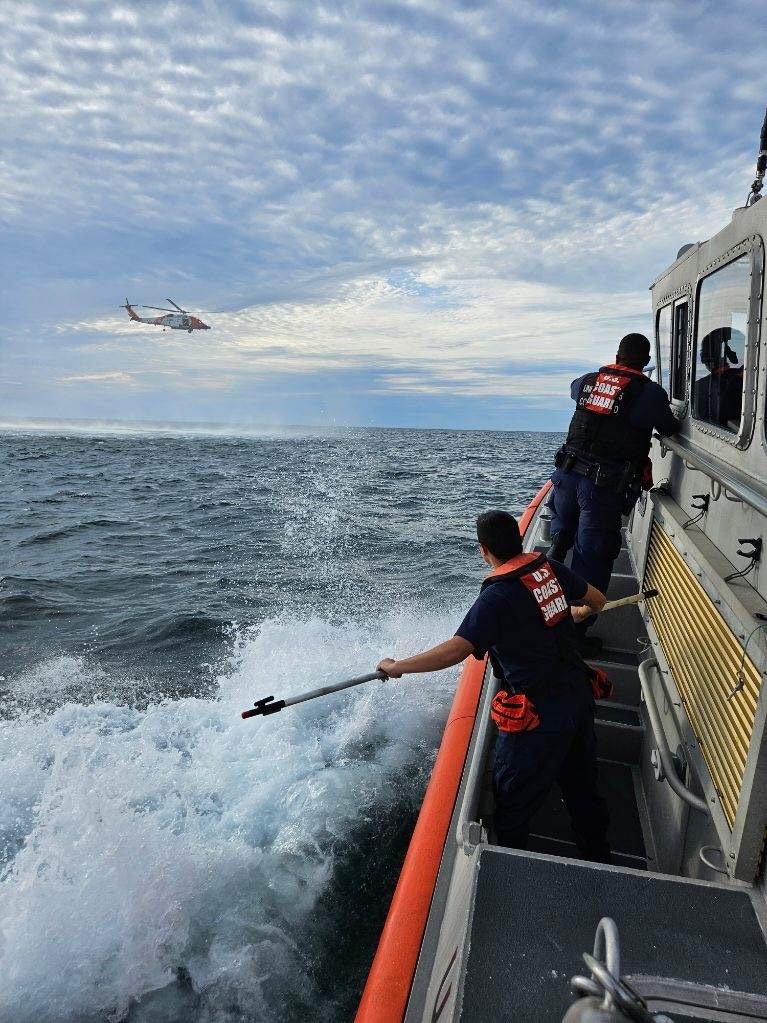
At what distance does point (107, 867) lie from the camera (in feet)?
12.7

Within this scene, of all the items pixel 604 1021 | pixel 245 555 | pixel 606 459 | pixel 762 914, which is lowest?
pixel 245 555

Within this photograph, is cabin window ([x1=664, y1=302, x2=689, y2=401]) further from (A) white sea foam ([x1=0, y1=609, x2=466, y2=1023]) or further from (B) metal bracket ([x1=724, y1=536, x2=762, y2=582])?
(A) white sea foam ([x1=0, y1=609, x2=466, y2=1023])

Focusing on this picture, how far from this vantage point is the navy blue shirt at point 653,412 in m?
3.86

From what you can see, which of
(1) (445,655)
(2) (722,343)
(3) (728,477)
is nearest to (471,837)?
(1) (445,655)

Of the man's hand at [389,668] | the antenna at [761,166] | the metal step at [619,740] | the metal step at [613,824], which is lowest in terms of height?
the metal step at [613,824]

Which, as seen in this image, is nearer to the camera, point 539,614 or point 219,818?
point 539,614

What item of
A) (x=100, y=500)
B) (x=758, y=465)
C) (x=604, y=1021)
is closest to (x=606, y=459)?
Result: (x=758, y=465)

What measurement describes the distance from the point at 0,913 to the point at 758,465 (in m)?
4.76

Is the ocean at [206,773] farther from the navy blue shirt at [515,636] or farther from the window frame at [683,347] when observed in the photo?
the window frame at [683,347]

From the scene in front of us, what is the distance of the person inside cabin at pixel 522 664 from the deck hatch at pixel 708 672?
523mm

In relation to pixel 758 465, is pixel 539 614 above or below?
below

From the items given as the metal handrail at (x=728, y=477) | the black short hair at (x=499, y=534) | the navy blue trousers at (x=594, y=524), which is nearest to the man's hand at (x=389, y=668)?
the black short hair at (x=499, y=534)

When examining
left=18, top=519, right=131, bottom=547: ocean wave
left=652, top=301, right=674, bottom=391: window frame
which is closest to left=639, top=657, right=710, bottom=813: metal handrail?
left=652, top=301, right=674, bottom=391: window frame

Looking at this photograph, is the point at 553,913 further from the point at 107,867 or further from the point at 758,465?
the point at 107,867
